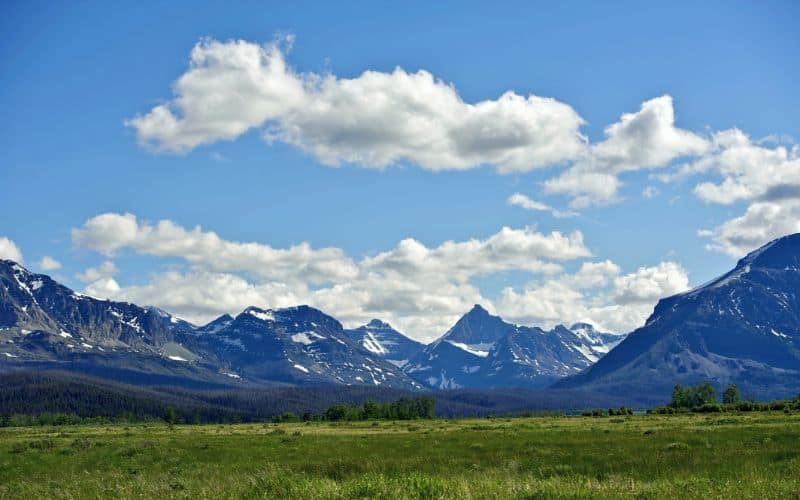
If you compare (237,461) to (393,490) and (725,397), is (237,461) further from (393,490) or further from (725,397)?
(725,397)

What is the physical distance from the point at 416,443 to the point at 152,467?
18.3 meters

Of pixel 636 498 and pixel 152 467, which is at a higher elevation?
pixel 636 498

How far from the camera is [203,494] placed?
21859 mm

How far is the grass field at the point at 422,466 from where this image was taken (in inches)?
851

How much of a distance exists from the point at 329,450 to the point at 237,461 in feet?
21.3

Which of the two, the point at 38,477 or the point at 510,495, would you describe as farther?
the point at 38,477

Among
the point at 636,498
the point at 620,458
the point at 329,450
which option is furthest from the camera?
the point at 329,450

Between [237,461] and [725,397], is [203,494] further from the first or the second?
[725,397]

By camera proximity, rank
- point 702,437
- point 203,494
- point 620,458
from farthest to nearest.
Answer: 1. point 702,437
2. point 620,458
3. point 203,494

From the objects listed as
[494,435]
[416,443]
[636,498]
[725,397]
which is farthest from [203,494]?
[725,397]

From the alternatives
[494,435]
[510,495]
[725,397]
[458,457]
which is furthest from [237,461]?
[725,397]

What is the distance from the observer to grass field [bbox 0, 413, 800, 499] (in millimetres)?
21609

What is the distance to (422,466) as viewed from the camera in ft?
135

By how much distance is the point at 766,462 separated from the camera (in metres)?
34.0
